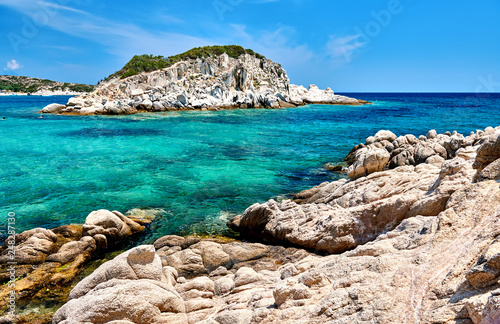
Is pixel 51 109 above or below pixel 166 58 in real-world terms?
below

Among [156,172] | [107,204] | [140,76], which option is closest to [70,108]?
[140,76]

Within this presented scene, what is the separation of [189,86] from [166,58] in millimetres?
13796

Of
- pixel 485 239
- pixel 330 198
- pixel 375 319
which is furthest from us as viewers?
pixel 330 198

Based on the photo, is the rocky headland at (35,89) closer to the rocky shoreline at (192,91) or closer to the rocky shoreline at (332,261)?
the rocky shoreline at (192,91)

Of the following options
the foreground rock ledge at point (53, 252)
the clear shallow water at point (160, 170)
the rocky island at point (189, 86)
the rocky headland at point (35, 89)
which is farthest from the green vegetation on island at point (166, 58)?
the rocky headland at point (35, 89)

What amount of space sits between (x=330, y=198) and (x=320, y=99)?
96549mm

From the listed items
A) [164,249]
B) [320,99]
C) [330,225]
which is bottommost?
[164,249]

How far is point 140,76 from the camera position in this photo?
237 feet

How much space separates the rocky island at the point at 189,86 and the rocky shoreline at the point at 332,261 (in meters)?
56.4

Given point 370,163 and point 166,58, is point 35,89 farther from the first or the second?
point 370,163

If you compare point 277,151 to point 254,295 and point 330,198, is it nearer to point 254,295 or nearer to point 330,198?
point 330,198

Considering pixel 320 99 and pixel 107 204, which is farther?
pixel 320 99

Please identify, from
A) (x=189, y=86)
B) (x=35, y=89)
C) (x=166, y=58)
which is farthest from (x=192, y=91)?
(x=35, y=89)

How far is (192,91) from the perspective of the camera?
242 feet
